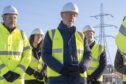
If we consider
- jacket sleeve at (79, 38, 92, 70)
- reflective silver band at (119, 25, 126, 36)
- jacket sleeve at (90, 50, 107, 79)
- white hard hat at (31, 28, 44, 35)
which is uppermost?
reflective silver band at (119, 25, 126, 36)

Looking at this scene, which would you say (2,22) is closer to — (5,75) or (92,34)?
(5,75)

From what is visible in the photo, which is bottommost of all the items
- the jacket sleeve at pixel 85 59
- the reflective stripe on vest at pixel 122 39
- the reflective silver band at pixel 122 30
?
the jacket sleeve at pixel 85 59

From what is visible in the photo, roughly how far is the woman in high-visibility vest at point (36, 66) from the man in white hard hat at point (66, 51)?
3208 millimetres

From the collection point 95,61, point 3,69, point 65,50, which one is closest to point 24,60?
point 3,69

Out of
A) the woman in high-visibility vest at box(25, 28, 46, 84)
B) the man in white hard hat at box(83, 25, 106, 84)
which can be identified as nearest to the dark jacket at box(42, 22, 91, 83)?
the man in white hard hat at box(83, 25, 106, 84)

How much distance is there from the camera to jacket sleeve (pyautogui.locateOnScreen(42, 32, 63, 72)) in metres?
9.17

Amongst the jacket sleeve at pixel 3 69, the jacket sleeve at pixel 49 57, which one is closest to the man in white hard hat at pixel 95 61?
the jacket sleeve at pixel 3 69

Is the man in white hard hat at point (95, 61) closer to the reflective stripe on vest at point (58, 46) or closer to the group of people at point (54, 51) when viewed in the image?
the group of people at point (54, 51)

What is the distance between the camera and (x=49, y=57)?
9383mm

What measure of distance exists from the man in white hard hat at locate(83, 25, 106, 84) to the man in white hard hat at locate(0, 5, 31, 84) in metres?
2.40

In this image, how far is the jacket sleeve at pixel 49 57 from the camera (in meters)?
9.17

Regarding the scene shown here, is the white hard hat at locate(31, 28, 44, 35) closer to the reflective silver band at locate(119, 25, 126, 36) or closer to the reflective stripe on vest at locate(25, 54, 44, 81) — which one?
the reflective stripe on vest at locate(25, 54, 44, 81)

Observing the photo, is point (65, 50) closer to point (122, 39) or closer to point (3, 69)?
point (3, 69)

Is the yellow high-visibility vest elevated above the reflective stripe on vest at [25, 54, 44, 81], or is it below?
above
